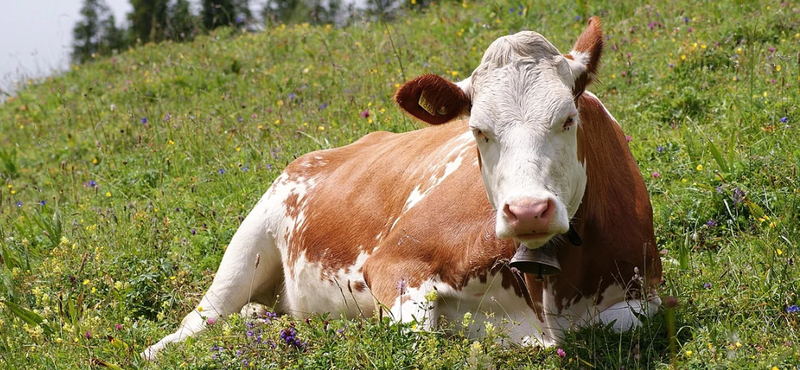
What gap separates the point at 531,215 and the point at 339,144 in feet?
15.6

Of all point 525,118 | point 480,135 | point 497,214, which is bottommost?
point 497,214

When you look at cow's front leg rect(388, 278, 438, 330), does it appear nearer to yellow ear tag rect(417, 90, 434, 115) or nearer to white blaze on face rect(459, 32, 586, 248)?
white blaze on face rect(459, 32, 586, 248)

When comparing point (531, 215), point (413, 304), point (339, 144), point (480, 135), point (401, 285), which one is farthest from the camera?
point (339, 144)

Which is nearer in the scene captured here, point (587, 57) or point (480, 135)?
point (480, 135)

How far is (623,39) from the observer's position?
8.87 m

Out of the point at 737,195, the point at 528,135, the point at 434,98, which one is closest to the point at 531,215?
the point at 528,135

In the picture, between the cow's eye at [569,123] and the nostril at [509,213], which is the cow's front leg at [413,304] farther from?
the cow's eye at [569,123]

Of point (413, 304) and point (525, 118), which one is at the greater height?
point (525, 118)

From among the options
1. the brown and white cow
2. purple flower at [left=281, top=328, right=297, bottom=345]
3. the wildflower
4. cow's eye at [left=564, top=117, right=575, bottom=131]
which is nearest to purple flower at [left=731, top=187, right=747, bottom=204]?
the brown and white cow

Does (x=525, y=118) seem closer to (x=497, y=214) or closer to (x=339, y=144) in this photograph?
(x=497, y=214)

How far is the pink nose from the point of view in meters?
3.56

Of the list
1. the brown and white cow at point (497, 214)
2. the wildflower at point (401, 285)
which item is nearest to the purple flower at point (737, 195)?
the brown and white cow at point (497, 214)

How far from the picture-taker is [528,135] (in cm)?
379

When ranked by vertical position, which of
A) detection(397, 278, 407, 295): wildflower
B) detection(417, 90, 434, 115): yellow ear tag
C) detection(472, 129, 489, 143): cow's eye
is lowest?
detection(397, 278, 407, 295): wildflower
